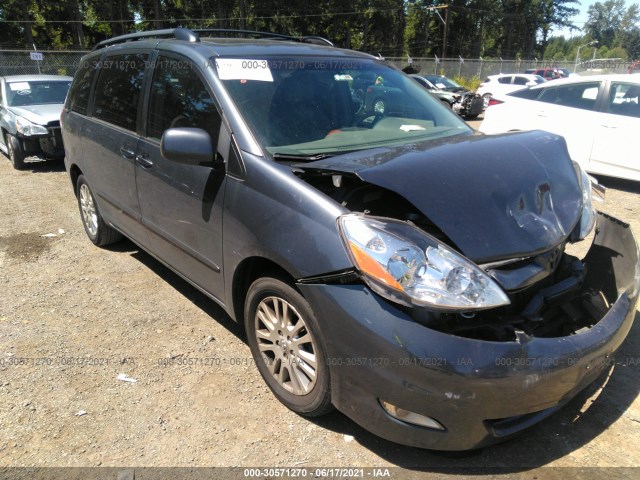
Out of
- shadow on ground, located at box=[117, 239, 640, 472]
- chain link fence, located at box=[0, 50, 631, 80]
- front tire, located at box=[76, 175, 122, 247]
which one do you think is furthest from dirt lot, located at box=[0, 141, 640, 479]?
chain link fence, located at box=[0, 50, 631, 80]

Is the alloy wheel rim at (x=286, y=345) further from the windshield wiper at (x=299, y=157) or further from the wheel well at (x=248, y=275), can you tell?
the windshield wiper at (x=299, y=157)

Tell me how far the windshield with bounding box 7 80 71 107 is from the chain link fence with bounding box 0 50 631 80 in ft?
2.50

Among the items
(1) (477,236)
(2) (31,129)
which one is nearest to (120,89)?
(1) (477,236)

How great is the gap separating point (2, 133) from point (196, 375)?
31.0 feet

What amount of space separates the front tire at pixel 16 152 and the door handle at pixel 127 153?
6370mm

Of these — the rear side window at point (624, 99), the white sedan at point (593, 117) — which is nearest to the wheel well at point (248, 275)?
the white sedan at point (593, 117)

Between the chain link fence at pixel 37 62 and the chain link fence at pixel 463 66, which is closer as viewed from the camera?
the chain link fence at pixel 37 62

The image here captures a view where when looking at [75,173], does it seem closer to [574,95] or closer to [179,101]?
[179,101]

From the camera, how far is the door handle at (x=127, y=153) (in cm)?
354

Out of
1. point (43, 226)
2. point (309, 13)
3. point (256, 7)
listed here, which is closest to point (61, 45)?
point (256, 7)

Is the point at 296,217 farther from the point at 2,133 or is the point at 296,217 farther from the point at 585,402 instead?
the point at 2,133

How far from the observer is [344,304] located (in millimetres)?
2031

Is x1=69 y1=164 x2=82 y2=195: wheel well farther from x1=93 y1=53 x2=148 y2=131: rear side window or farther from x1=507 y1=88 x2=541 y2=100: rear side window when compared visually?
x1=507 y1=88 x2=541 y2=100: rear side window

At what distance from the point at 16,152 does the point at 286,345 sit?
850cm
